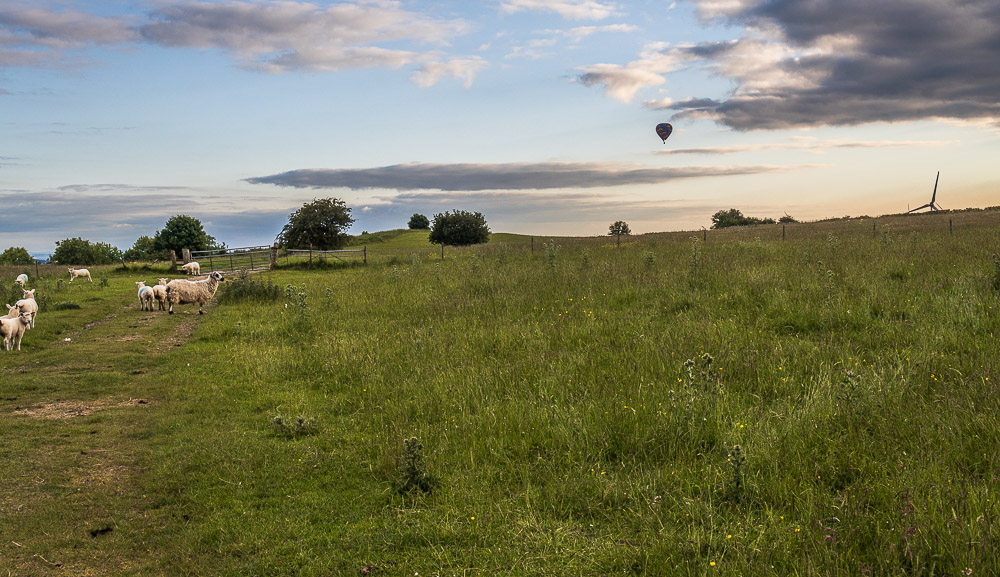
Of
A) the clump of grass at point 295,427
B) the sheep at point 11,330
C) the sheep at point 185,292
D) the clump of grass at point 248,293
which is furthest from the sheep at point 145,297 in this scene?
the clump of grass at point 295,427

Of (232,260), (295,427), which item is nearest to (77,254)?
(232,260)

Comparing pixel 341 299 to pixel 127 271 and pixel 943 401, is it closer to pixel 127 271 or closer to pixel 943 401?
pixel 943 401

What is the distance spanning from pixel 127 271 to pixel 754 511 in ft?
133

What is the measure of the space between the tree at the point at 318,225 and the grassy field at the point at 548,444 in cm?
3836

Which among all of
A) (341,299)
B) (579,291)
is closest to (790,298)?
(579,291)

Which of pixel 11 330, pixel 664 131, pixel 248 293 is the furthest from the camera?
pixel 664 131

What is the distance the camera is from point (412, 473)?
5.68 m

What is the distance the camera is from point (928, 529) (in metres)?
3.84

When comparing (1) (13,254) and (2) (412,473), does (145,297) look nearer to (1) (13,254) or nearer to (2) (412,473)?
(2) (412,473)

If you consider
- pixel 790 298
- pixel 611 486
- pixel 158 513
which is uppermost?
pixel 790 298

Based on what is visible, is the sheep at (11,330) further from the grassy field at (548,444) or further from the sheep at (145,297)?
the sheep at (145,297)

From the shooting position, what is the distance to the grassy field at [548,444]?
14.4 feet

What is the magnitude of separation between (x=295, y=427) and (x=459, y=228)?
6869 centimetres

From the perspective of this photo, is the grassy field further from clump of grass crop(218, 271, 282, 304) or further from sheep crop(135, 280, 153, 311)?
sheep crop(135, 280, 153, 311)
